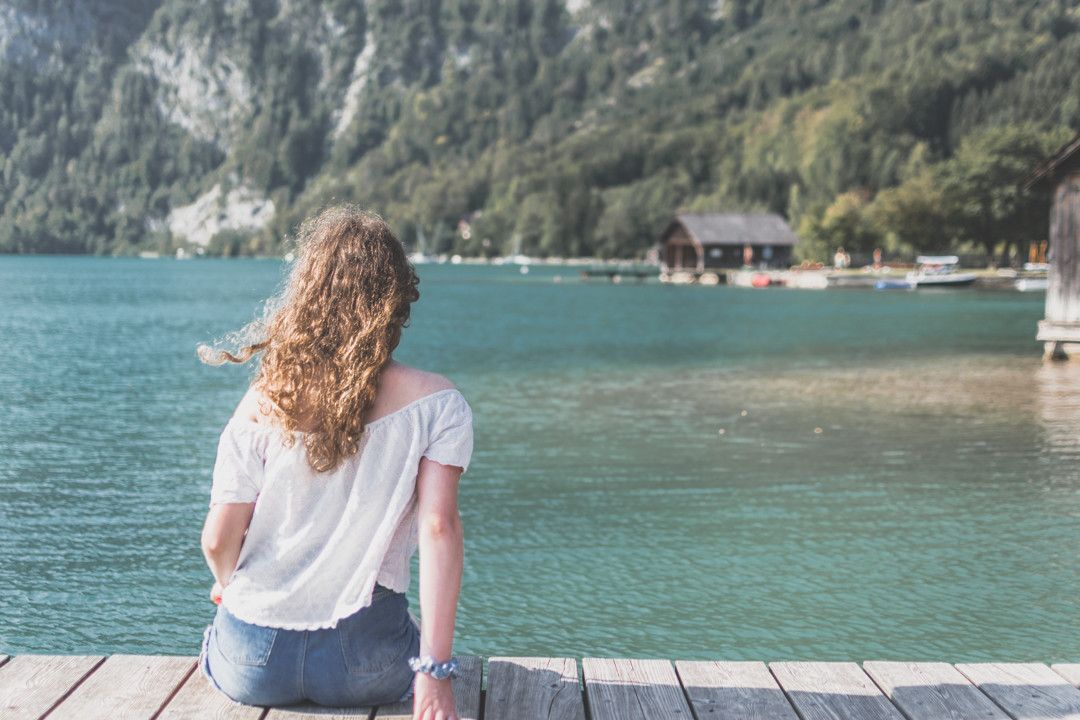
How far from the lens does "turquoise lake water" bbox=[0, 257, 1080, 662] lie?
876cm

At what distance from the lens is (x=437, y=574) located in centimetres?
376

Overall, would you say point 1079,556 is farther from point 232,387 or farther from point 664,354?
point 664,354

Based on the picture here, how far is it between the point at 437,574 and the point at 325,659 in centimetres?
57

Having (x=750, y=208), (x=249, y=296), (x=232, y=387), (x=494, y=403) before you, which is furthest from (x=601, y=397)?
(x=750, y=208)

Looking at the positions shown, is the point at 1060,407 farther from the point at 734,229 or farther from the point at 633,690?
the point at 734,229

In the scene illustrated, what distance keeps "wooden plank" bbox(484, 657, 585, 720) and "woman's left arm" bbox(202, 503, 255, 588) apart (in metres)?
1.12

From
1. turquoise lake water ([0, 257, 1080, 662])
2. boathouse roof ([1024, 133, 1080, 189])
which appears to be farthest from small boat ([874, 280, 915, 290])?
boathouse roof ([1024, 133, 1080, 189])

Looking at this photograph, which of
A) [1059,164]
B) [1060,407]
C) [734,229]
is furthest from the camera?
[734,229]

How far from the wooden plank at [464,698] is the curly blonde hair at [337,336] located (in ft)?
3.33

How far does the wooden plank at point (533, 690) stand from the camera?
4238 millimetres

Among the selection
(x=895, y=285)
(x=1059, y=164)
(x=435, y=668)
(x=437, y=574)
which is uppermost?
(x=1059, y=164)

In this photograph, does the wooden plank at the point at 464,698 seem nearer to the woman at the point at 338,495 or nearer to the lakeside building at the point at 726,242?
the woman at the point at 338,495

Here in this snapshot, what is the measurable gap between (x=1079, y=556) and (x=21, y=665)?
9159 mm

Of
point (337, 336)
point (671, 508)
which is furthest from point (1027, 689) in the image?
point (671, 508)
